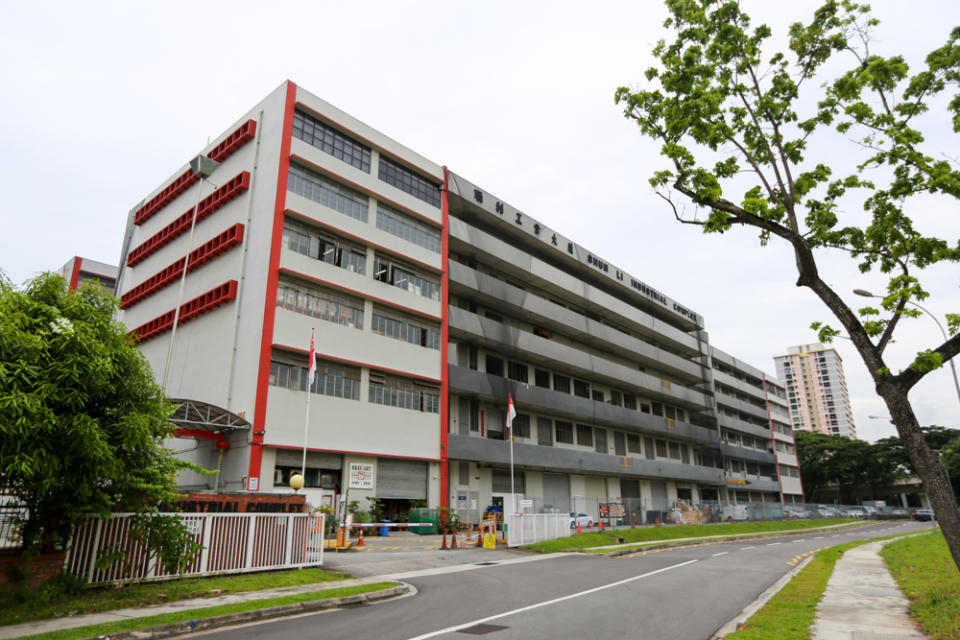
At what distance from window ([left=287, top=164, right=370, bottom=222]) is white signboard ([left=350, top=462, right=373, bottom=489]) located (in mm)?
13487

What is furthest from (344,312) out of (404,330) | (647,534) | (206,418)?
(647,534)

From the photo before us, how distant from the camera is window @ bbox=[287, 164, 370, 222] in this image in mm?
30875

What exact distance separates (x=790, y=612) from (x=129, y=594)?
11.9 m

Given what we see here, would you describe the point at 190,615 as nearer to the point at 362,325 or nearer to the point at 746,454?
the point at 362,325

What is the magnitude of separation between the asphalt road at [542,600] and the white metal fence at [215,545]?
163 centimetres

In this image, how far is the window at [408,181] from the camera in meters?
35.8

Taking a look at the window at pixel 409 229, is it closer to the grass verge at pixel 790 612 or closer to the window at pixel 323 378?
the window at pixel 323 378

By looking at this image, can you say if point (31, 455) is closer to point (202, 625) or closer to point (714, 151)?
point (202, 625)

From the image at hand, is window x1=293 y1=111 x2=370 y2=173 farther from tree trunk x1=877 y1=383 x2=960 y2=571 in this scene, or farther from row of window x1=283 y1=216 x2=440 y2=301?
tree trunk x1=877 y1=383 x2=960 y2=571

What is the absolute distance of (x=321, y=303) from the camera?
30500 millimetres

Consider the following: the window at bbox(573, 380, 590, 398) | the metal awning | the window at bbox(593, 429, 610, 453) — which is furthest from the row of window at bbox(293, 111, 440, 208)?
the window at bbox(593, 429, 610, 453)

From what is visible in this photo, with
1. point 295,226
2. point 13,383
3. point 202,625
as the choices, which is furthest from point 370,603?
point 295,226

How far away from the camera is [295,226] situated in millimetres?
30312

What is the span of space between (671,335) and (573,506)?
99.3ft
